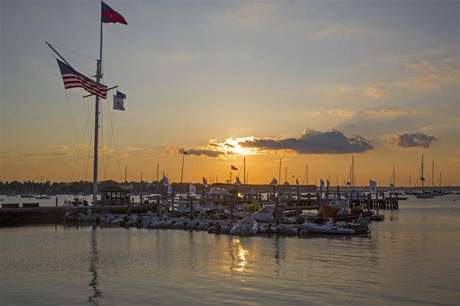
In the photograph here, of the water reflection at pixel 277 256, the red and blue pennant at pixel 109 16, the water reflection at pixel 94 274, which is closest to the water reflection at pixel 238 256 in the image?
the water reflection at pixel 277 256

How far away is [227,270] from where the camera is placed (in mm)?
24766

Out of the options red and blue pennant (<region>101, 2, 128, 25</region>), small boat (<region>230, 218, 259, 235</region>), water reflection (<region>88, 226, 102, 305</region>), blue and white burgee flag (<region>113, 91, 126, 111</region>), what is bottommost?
water reflection (<region>88, 226, 102, 305</region>)

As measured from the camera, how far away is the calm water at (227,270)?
63.1 ft

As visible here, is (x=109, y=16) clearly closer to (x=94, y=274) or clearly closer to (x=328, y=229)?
(x=328, y=229)

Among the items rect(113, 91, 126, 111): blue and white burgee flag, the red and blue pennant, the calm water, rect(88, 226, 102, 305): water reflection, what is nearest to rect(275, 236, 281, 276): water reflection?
the calm water

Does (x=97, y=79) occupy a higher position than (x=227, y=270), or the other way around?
(x=97, y=79)

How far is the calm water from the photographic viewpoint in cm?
1922

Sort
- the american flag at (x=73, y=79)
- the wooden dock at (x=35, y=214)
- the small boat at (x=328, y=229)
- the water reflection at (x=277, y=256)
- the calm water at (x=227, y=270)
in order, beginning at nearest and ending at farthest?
the calm water at (x=227, y=270) < the water reflection at (x=277, y=256) < the small boat at (x=328, y=229) < the american flag at (x=73, y=79) < the wooden dock at (x=35, y=214)

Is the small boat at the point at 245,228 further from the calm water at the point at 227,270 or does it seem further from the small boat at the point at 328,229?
the small boat at the point at 328,229

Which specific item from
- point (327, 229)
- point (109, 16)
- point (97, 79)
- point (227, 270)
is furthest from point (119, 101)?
point (227, 270)

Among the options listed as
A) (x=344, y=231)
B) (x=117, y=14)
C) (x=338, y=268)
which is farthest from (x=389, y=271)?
(x=117, y=14)

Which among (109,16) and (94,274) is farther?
(109,16)

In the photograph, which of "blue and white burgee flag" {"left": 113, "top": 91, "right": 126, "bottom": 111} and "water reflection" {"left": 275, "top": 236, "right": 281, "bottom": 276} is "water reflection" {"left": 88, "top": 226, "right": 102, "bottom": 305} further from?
"blue and white burgee flag" {"left": 113, "top": 91, "right": 126, "bottom": 111}

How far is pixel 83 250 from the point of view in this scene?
32531 millimetres
